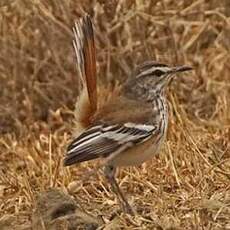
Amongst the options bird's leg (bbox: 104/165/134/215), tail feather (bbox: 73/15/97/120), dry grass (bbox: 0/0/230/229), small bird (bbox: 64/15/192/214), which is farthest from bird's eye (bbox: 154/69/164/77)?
bird's leg (bbox: 104/165/134/215)

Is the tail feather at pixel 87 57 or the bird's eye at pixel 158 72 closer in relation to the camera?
the tail feather at pixel 87 57

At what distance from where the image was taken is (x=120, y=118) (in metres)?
6.61

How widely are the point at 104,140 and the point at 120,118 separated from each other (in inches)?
10.3

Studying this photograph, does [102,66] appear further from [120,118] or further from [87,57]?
[120,118]

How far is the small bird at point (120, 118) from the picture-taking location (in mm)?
6391

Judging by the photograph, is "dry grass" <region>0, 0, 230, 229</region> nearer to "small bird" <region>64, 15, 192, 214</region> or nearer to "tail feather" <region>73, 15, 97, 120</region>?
"small bird" <region>64, 15, 192, 214</region>

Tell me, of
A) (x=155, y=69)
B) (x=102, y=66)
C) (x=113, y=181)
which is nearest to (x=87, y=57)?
(x=155, y=69)

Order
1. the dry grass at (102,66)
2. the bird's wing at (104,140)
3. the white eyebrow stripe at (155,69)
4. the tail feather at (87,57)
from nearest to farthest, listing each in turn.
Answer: the bird's wing at (104,140) < the tail feather at (87,57) < the white eyebrow stripe at (155,69) < the dry grass at (102,66)

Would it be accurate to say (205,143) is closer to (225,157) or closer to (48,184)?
(225,157)

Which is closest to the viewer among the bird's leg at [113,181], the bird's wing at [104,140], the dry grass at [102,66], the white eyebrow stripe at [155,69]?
the bird's wing at [104,140]

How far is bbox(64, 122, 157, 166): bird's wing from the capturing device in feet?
20.7

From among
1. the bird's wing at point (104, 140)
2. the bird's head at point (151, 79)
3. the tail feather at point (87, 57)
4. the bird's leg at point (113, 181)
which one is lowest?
the bird's leg at point (113, 181)

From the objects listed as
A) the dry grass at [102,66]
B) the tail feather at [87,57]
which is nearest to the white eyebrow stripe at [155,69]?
the tail feather at [87,57]

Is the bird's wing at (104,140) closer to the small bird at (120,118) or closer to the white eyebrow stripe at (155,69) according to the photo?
the small bird at (120,118)
